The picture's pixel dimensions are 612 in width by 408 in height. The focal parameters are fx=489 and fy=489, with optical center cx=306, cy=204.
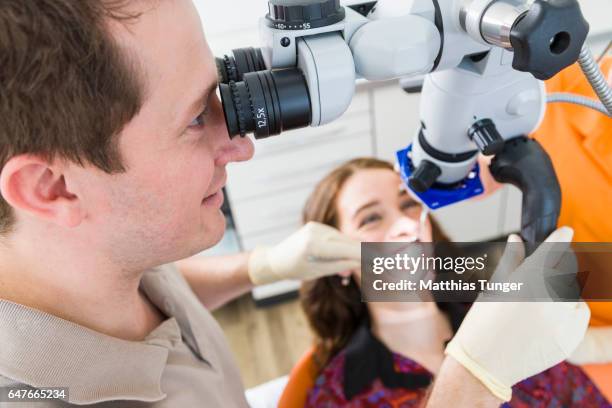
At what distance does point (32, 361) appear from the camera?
681 millimetres

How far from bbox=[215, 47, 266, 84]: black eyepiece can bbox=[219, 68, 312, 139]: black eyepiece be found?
0.08 meters

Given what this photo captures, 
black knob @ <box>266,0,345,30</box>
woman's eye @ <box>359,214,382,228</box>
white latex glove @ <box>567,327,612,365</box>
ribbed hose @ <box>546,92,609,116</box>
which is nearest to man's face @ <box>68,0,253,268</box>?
black knob @ <box>266,0,345,30</box>

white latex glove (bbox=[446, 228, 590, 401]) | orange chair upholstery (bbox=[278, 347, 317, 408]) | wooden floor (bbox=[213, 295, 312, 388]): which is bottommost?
wooden floor (bbox=[213, 295, 312, 388])

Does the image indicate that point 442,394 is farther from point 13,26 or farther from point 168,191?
point 13,26

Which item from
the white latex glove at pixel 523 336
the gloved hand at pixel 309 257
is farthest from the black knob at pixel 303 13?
the gloved hand at pixel 309 257

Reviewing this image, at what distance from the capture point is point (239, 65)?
2.40 ft

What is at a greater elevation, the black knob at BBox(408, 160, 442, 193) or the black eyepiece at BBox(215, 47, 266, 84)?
the black eyepiece at BBox(215, 47, 266, 84)

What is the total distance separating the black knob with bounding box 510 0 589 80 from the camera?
19.7 inches

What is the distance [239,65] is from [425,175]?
37 cm

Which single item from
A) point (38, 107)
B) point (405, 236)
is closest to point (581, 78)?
point (405, 236)

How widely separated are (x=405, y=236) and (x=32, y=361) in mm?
930

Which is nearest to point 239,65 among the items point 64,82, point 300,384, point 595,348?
point 64,82

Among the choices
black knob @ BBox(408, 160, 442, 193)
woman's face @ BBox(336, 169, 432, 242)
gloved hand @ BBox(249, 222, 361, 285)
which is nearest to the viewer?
black knob @ BBox(408, 160, 442, 193)

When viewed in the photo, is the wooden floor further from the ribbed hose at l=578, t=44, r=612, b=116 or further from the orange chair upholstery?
the ribbed hose at l=578, t=44, r=612, b=116
